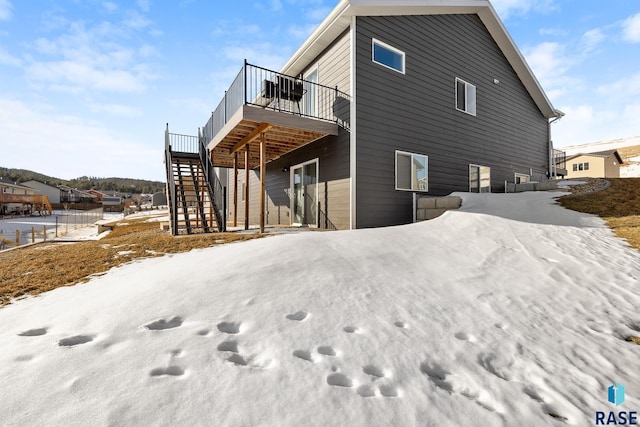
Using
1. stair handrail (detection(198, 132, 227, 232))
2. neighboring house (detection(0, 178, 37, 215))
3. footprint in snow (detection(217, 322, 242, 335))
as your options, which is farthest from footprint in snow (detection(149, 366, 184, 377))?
neighboring house (detection(0, 178, 37, 215))

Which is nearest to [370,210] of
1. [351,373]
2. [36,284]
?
[351,373]

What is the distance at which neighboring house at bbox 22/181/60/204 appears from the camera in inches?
2023

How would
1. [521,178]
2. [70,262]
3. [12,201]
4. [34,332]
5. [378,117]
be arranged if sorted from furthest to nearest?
[12,201] < [521,178] < [378,117] < [70,262] < [34,332]

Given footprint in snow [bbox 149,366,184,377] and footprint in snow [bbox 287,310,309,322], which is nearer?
footprint in snow [bbox 149,366,184,377]

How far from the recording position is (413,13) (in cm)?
886

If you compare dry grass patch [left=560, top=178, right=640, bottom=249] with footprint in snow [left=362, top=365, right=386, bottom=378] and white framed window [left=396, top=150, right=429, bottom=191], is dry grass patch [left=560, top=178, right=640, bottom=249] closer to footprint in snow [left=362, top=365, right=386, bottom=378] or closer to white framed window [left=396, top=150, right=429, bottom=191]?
white framed window [left=396, top=150, right=429, bottom=191]

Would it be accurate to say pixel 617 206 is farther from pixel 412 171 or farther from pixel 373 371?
pixel 373 371

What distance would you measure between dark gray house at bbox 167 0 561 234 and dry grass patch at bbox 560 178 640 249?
3265mm

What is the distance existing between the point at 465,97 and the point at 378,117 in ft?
15.9

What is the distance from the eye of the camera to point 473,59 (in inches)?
429

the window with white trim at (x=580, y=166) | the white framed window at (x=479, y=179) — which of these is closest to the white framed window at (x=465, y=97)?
the white framed window at (x=479, y=179)

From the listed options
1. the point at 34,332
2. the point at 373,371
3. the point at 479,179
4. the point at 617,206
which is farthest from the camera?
the point at 479,179

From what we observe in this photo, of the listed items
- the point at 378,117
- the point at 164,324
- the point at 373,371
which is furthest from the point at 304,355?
the point at 378,117

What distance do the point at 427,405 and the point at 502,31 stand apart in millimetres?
14277
